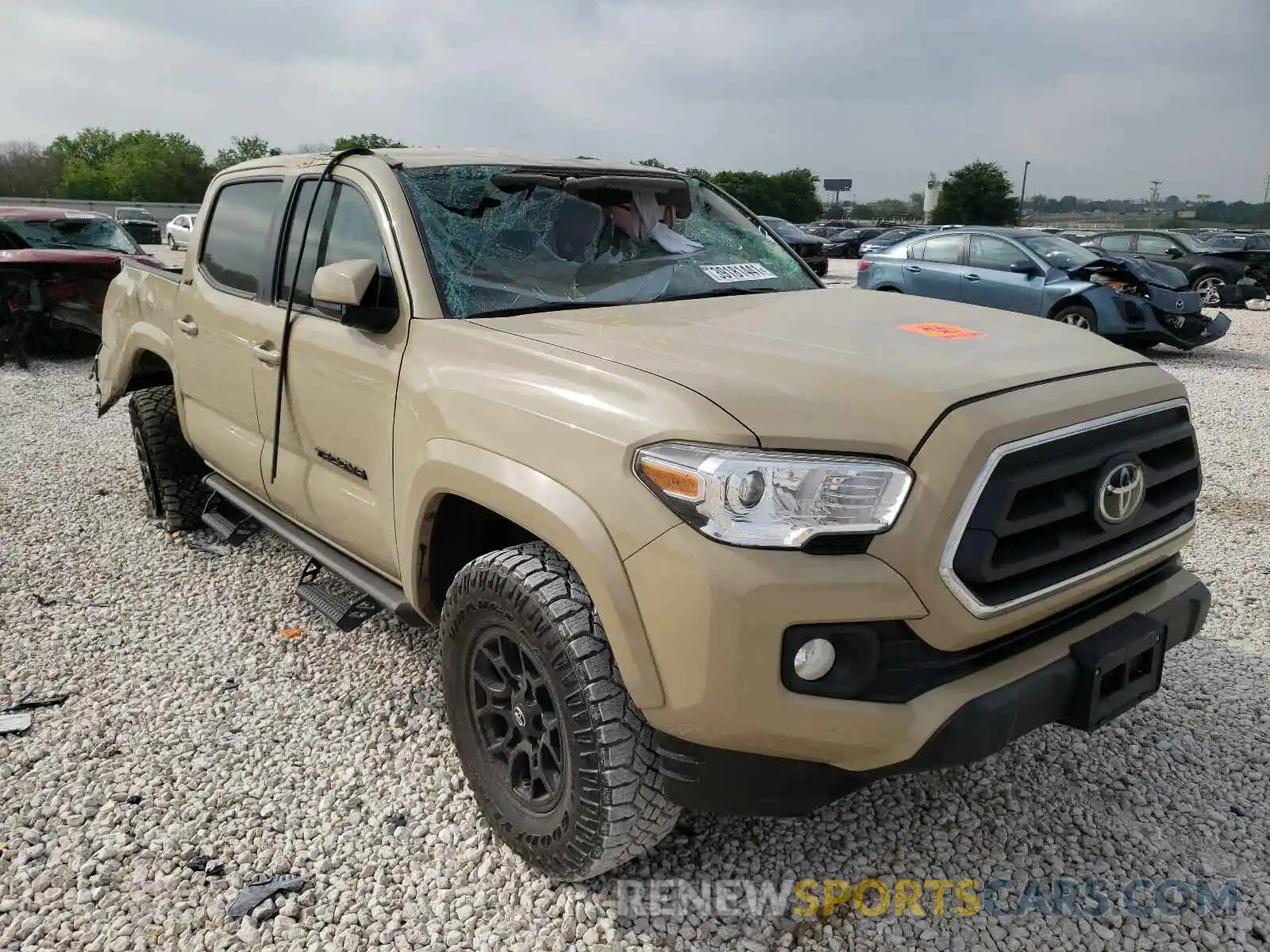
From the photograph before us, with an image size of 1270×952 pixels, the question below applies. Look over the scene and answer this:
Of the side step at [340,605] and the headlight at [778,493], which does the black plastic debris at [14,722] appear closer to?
the side step at [340,605]

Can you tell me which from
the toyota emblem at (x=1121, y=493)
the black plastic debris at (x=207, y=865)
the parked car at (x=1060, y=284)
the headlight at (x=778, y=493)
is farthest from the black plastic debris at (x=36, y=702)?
the parked car at (x=1060, y=284)

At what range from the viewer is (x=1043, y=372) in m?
2.28

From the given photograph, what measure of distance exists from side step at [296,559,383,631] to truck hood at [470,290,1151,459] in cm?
117

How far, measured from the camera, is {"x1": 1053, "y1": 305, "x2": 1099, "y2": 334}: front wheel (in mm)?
10453

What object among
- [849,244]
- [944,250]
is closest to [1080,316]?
[944,250]

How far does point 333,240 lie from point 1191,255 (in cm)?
1792

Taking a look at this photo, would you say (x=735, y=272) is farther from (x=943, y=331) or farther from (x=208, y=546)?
(x=208, y=546)

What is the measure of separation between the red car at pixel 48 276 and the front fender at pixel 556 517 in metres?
8.71

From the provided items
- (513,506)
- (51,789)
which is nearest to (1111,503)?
(513,506)

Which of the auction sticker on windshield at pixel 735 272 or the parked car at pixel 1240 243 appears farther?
the parked car at pixel 1240 243

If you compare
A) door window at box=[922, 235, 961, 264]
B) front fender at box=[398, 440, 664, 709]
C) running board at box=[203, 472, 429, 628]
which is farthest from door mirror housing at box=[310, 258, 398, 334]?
door window at box=[922, 235, 961, 264]

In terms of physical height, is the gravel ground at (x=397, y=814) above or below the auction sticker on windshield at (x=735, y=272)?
below

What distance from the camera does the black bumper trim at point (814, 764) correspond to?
77.6 inches

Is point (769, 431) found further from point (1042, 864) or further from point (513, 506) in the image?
point (1042, 864)
